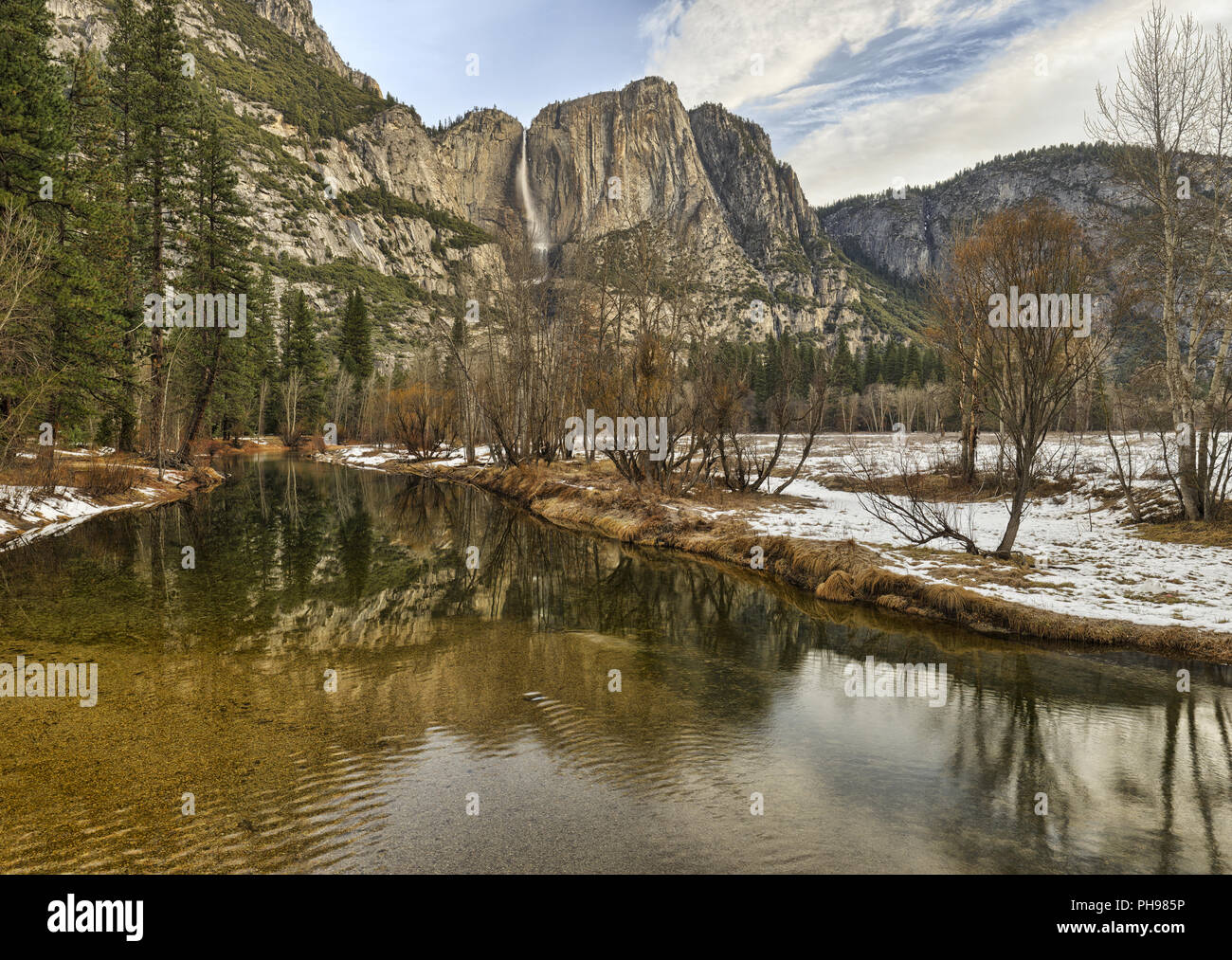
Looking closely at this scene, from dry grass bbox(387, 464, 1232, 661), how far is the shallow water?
1.83 ft

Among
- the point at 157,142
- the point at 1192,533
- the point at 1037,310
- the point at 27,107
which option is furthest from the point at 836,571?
the point at 157,142

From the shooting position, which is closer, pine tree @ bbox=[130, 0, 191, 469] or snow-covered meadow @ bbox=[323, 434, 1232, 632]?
snow-covered meadow @ bbox=[323, 434, 1232, 632]

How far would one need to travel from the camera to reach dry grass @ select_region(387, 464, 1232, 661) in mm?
9875

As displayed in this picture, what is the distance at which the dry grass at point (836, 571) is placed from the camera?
988 cm

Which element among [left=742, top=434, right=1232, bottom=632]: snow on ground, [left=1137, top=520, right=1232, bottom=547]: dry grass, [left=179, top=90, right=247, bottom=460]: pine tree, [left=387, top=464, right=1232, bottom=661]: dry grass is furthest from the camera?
[left=179, top=90, right=247, bottom=460]: pine tree

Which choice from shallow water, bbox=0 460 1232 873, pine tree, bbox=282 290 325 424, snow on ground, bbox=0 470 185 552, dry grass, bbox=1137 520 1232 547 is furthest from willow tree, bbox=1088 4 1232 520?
pine tree, bbox=282 290 325 424

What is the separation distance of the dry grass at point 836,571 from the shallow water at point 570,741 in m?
0.56

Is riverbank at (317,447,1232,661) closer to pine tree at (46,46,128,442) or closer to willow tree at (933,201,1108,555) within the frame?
willow tree at (933,201,1108,555)

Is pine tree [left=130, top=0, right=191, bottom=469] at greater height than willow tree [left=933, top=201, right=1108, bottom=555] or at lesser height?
greater

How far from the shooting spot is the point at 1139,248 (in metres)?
17.1

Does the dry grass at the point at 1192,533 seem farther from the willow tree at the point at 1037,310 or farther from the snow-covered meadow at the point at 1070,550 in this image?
the willow tree at the point at 1037,310

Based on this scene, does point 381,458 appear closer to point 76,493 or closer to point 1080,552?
point 76,493

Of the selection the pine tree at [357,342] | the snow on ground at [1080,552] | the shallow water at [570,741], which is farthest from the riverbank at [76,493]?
the pine tree at [357,342]

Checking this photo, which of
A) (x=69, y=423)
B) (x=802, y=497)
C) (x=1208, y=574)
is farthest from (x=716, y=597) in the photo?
(x=69, y=423)
